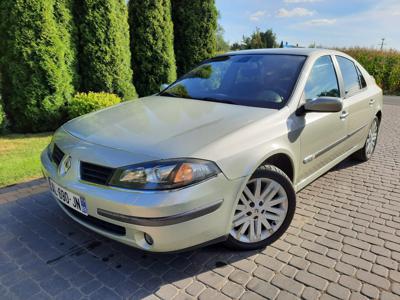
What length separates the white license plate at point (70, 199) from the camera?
2326 mm

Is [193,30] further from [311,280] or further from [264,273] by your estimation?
[311,280]

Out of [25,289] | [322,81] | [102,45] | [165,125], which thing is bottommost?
[25,289]

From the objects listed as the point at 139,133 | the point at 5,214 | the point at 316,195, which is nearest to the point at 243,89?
the point at 139,133

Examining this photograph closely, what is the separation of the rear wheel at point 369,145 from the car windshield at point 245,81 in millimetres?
2258

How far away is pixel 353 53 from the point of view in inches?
797

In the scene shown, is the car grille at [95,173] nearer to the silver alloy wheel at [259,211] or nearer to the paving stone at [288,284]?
the silver alloy wheel at [259,211]

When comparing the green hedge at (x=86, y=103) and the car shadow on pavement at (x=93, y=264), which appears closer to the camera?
the car shadow on pavement at (x=93, y=264)

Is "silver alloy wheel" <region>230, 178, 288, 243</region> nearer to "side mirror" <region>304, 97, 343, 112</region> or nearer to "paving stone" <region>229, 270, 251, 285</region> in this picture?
"paving stone" <region>229, 270, 251, 285</region>

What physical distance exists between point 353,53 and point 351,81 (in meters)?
18.4

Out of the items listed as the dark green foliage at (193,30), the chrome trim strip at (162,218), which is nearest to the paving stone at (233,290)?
the chrome trim strip at (162,218)

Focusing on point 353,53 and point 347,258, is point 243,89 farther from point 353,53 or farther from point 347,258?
point 353,53

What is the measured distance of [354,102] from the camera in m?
4.00

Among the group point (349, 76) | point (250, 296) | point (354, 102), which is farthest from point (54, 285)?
point (349, 76)

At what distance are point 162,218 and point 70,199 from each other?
798mm
